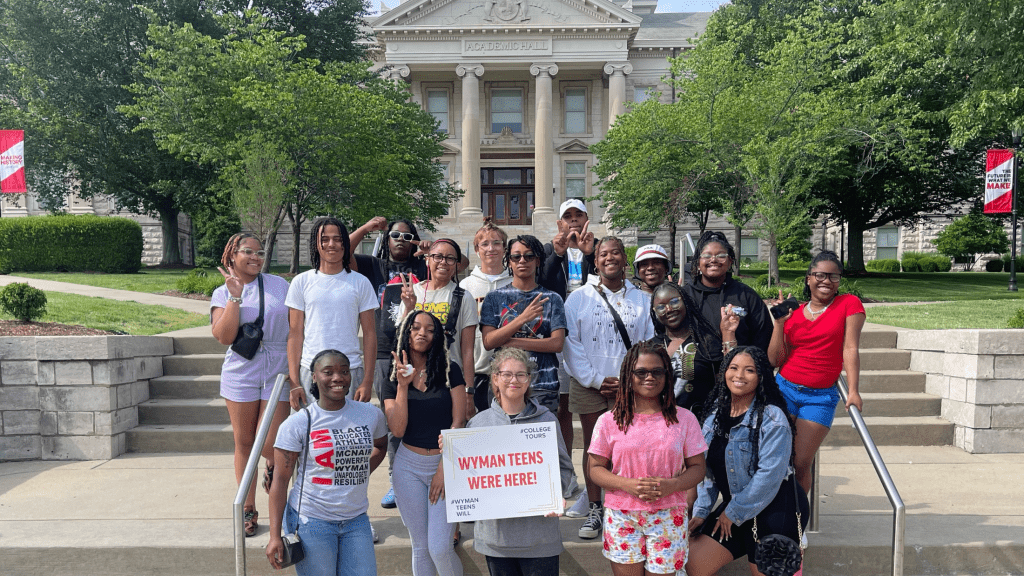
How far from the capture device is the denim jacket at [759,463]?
354cm

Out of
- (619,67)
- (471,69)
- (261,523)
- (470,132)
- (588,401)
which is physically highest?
(619,67)

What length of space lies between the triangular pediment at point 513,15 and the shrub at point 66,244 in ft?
65.4

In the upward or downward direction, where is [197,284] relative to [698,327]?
downward

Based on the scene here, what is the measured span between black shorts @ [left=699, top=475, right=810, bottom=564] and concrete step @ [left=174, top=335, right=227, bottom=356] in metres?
6.58

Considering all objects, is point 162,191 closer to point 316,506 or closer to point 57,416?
point 57,416

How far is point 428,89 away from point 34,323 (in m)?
33.9

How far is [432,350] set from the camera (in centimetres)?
391

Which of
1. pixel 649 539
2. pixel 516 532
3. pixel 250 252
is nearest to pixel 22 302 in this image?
pixel 250 252

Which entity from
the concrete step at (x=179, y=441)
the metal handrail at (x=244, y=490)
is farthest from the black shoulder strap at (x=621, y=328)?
the concrete step at (x=179, y=441)

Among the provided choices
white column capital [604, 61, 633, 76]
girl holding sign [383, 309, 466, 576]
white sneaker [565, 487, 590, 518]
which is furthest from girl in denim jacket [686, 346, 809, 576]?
white column capital [604, 61, 633, 76]

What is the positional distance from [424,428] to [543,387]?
0.96m

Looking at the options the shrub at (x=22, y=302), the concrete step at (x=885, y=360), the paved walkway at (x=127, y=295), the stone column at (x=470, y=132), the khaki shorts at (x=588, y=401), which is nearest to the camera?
the khaki shorts at (x=588, y=401)

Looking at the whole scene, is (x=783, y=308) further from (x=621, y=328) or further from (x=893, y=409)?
(x=893, y=409)

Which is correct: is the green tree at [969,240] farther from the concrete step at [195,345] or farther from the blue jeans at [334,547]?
the blue jeans at [334,547]
